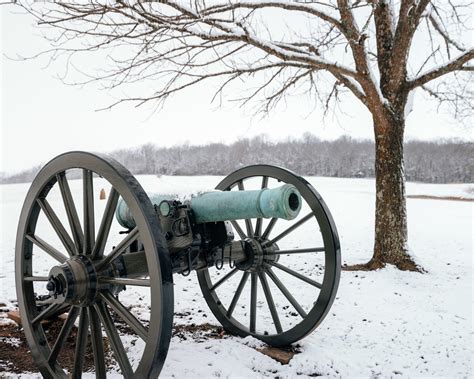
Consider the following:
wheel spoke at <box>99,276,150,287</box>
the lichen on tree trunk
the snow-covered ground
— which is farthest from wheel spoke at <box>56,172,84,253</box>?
the lichen on tree trunk

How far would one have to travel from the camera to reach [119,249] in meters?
2.38

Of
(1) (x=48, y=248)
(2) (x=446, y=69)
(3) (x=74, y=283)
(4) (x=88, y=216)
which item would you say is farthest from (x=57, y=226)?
(2) (x=446, y=69)

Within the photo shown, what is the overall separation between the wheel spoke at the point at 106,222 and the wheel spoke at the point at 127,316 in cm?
25

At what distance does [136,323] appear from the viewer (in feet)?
7.47

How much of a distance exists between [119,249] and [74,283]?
351 mm

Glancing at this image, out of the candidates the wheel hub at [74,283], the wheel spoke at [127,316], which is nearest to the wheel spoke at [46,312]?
the wheel hub at [74,283]

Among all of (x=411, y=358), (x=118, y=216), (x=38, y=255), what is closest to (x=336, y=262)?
(x=411, y=358)

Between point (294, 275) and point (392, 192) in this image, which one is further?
point (392, 192)

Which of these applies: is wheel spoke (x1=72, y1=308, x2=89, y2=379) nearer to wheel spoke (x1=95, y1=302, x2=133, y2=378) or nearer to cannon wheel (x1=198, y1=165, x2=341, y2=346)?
wheel spoke (x1=95, y1=302, x2=133, y2=378)

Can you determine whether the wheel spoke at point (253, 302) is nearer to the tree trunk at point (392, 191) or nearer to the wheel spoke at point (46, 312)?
the wheel spoke at point (46, 312)

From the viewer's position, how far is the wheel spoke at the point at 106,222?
7.82 feet

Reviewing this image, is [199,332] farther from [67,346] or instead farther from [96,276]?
[96,276]

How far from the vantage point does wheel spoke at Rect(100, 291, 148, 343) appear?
2.22m

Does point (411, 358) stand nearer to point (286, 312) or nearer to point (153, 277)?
point (286, 312)
